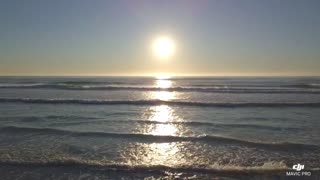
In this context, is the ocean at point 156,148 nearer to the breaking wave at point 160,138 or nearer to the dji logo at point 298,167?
the breaking wave at point 160,138

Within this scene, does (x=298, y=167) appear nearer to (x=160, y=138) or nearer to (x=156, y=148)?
(x=156, y=148)

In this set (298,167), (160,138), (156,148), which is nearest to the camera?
(298,167)

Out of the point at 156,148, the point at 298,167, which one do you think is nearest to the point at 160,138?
the point at 156,148

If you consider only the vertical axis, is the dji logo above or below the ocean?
above

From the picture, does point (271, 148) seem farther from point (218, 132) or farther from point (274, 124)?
point (274, 124)

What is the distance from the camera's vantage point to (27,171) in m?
8.21

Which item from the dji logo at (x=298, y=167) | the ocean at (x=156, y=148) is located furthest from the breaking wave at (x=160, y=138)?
the dji logo at (x=298, y=167)

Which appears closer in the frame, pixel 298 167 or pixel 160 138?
pixel 298 167

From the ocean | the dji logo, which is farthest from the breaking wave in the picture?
the dji logo

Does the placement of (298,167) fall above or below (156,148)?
above

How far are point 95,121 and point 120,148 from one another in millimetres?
6307

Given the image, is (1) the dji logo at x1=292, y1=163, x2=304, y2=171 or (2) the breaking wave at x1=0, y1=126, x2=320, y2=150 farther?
(2) the breaking wave at x1=0, y1=126, x2=320, y2=150

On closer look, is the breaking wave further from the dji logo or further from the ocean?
the dji logo

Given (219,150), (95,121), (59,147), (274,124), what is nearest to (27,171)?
(59,147)
